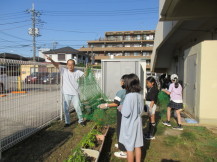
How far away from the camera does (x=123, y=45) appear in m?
54.5

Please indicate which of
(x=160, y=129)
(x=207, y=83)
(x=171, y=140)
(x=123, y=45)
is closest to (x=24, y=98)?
(x=171, y=140)

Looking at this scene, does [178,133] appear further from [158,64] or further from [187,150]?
[158,64]

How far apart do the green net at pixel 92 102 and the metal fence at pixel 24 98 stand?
2.67 feet

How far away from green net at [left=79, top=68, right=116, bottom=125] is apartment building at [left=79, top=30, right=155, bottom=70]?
151ft

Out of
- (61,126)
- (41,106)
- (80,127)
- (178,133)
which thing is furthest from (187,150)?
(41,106)

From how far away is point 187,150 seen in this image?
3768mm

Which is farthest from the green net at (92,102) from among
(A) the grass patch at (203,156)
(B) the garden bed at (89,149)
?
(A) the grass patch at (203,156)

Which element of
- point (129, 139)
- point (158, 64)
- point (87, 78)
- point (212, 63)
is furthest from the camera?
point (158, 64)

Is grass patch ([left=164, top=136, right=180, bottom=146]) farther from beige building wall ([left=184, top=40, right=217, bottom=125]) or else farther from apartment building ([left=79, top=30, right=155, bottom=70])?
apartment building ([left=79, top=30, right=155, bottom=70])

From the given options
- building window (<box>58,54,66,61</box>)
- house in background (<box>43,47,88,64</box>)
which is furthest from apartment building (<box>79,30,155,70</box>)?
building window (<box>58,54,66,61</box>)

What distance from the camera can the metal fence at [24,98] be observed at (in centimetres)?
343

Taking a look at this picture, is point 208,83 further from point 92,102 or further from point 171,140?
point 92,102

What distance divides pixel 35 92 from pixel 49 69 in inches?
31.7

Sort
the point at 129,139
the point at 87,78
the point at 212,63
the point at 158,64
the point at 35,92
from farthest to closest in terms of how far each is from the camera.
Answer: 1. the point at 158,64
2. the point at 87,78
3. the point at 212,63
4. the point at 35,92
5. the point at 129,139
